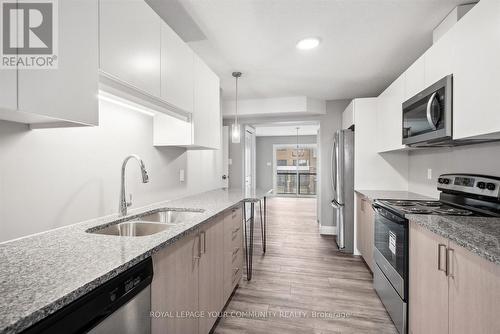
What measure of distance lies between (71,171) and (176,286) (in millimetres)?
900

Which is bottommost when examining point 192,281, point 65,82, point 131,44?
point 192,281

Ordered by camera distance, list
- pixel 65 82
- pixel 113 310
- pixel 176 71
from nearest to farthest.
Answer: pixel 113 310
pixel 65 82
pixel 176 71

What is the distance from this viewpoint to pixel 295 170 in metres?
9.34

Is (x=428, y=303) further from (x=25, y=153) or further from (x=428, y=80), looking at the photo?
(x=25, y=153)

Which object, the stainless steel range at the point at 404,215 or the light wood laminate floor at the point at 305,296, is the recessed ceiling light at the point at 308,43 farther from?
the light wood laminate floor at the point at 305,296

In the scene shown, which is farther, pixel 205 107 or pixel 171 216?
pixel 205 107

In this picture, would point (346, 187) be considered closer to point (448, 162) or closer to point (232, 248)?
point (448, 162)

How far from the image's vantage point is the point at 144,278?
3.15 ft

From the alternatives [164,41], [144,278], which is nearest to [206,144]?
[164,41]

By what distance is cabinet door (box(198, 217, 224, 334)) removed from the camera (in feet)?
5.04

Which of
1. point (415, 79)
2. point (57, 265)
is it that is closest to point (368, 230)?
point (415, 79)

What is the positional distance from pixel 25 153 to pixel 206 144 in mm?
1476

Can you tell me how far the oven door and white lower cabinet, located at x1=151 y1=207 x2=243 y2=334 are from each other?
130 cm
